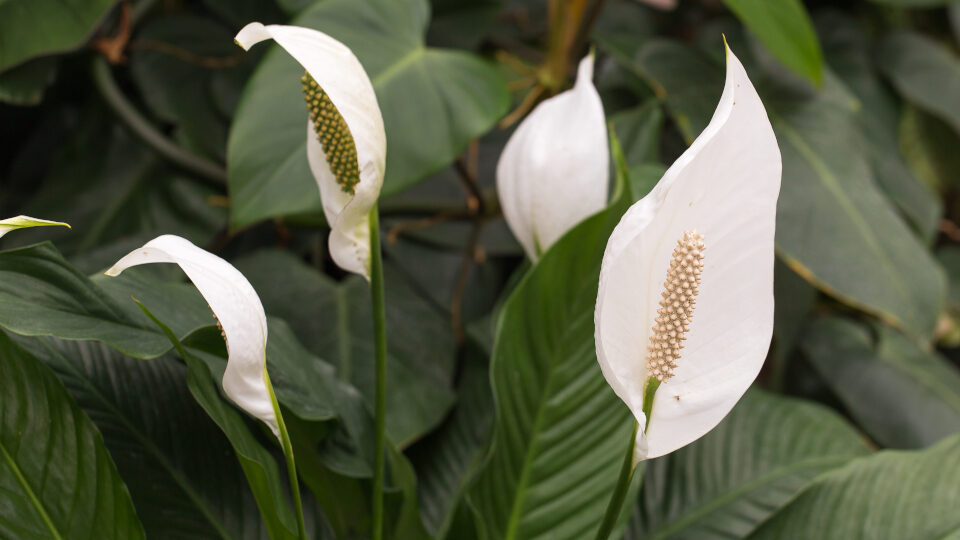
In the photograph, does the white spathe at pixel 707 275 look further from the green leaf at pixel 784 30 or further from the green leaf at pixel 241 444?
the green leaf at pixel 784 30

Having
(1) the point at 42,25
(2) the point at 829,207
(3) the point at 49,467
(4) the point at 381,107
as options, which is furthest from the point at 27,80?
(2) the point at 829,207

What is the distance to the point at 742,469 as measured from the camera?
555mm

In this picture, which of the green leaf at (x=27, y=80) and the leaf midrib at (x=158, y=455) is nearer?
the leaf midrib at (x=158, y=455)

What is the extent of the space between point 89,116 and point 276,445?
55 cm

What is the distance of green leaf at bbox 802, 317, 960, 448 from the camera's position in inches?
30.5

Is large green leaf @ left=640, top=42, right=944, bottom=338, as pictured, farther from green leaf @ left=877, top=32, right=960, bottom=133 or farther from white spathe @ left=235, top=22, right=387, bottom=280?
white spathe @ left=235, top=22, right=387, bottom=280

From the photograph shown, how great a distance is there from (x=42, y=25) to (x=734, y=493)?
0.59 m

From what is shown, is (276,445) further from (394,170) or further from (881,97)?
(881,97)

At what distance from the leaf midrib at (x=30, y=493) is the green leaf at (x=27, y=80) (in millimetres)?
372

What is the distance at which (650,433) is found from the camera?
267 millimetres

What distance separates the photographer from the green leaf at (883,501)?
397 millimetres

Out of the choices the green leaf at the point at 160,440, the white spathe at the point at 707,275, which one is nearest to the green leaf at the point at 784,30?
the white spathe at the point at 707,275

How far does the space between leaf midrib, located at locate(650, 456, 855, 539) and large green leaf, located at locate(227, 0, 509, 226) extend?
Result: 295 millimetres

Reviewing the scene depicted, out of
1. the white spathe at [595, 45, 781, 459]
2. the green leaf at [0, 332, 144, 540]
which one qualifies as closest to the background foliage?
the green leaf at [0, 332, 144, 540]
